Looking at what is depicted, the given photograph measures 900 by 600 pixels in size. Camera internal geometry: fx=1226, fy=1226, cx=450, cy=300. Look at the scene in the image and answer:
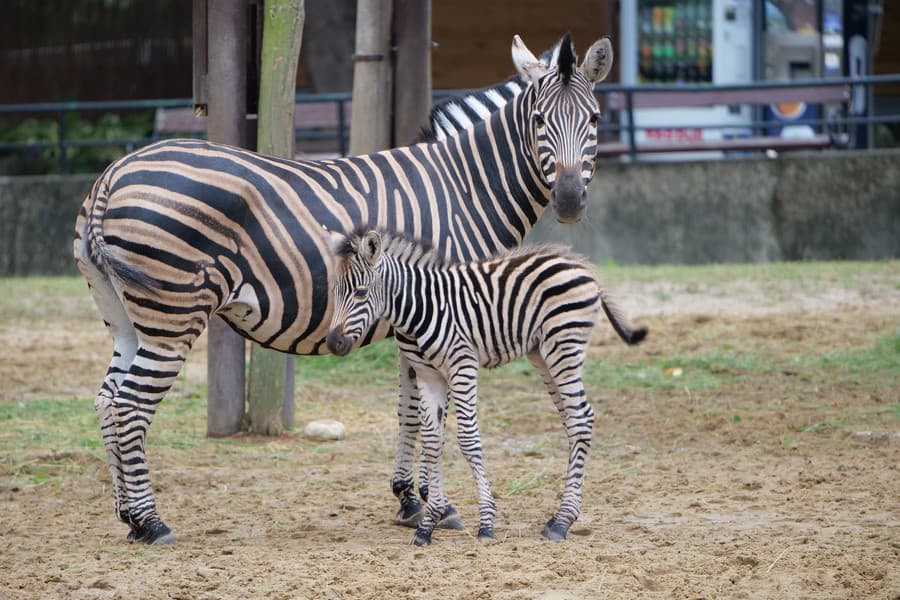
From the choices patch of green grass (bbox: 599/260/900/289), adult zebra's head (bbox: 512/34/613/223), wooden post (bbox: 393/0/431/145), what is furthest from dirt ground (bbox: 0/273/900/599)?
patch of green grass (bbox: 599/260/900/289)

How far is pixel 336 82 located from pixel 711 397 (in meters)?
9.59

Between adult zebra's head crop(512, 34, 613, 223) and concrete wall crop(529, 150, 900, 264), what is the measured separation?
833 centimetres

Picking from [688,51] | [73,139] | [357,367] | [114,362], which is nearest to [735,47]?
[688,51]

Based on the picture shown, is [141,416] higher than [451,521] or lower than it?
higher

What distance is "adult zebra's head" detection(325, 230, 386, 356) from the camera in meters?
5.30

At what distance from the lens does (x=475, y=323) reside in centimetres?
557

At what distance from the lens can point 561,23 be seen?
57.7 feet

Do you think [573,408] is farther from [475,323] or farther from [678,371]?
[678,371]

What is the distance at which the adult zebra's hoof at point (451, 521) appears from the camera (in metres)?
5.68

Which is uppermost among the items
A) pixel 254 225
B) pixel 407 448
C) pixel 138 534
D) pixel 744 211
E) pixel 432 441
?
pixel 744 211

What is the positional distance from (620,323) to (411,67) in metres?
3.77

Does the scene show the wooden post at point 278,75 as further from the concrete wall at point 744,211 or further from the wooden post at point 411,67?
the concrete wall at point 744,211

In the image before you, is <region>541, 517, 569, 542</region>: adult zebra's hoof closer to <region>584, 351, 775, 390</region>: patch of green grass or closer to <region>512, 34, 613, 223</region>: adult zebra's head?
<region>512, 34, 613, 223</region>: adult zebra's head

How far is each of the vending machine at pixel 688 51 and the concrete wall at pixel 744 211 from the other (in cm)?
266
